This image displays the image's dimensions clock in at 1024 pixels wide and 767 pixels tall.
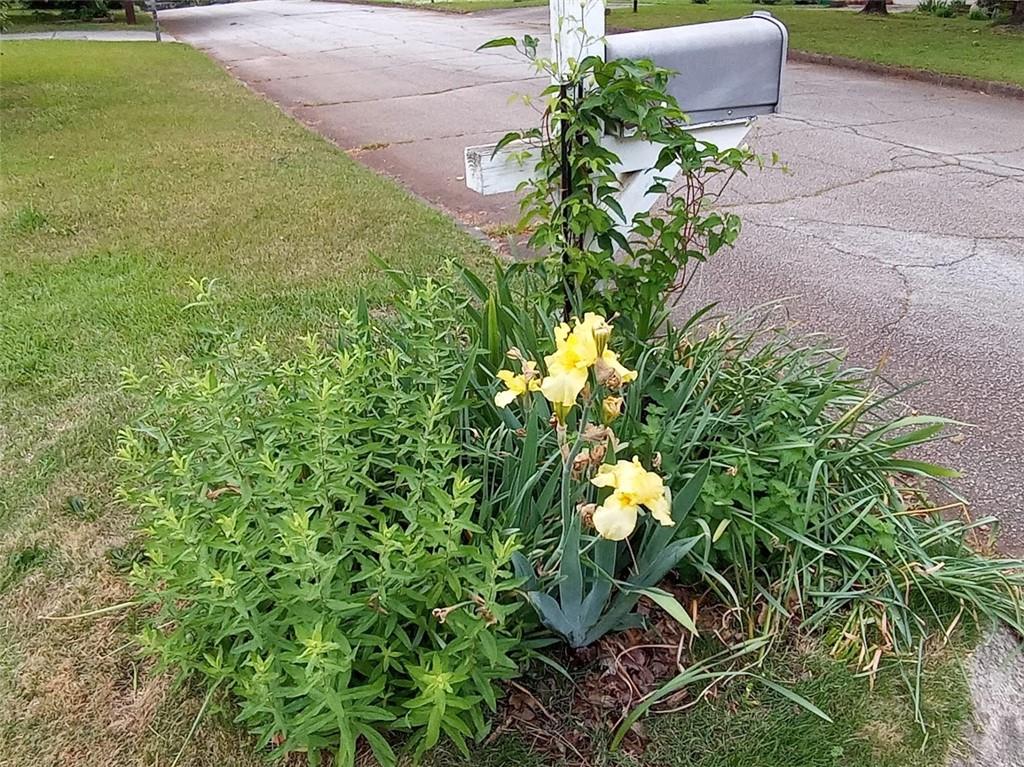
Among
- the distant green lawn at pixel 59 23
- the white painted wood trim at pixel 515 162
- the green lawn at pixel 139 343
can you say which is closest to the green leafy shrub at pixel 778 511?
the green lawn at pixel 139 343

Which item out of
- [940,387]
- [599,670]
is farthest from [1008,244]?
[599,670]

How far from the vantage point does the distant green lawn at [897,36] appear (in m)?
10.4

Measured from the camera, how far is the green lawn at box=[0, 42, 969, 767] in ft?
6.19

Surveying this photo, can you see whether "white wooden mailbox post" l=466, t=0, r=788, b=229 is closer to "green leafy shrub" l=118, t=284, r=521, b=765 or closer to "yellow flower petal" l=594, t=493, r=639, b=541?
"green leafy shrub" l=118, t=284, r=521, b=765

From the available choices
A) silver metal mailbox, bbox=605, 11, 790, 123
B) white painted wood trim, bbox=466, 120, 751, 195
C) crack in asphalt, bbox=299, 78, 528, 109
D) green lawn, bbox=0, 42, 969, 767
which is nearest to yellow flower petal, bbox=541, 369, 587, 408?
green lawn, bbox=0, 42, 969, 767

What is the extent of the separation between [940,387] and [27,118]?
9.22 meters

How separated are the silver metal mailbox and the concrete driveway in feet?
4.49

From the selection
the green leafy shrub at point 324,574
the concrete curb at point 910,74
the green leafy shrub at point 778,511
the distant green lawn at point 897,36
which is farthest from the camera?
the distant green lawn at point 897,36

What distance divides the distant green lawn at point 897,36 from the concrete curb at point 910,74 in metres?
0.12

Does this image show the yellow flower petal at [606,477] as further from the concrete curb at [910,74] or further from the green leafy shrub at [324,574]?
the concrete curb at [910,74]

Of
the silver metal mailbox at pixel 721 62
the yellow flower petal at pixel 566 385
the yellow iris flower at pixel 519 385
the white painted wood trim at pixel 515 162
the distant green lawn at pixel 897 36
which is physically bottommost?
the distant green lawn at pixel 897 36

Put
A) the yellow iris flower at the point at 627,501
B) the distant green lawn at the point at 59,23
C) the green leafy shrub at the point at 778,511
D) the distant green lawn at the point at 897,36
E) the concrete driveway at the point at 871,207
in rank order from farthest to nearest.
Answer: the distant green lawn at the point at 59,23, the distant green lawn at the point at 897,36, the concrete driveway at the point at 871,207, the green leafy shrub at the point at 778,511, the yellow iris flower at the point at 627,501

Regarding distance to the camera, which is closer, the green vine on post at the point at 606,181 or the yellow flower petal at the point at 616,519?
the yellow flower petal at the point at 616,519

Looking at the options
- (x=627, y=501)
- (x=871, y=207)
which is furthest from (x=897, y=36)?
(x=627, y=501)
